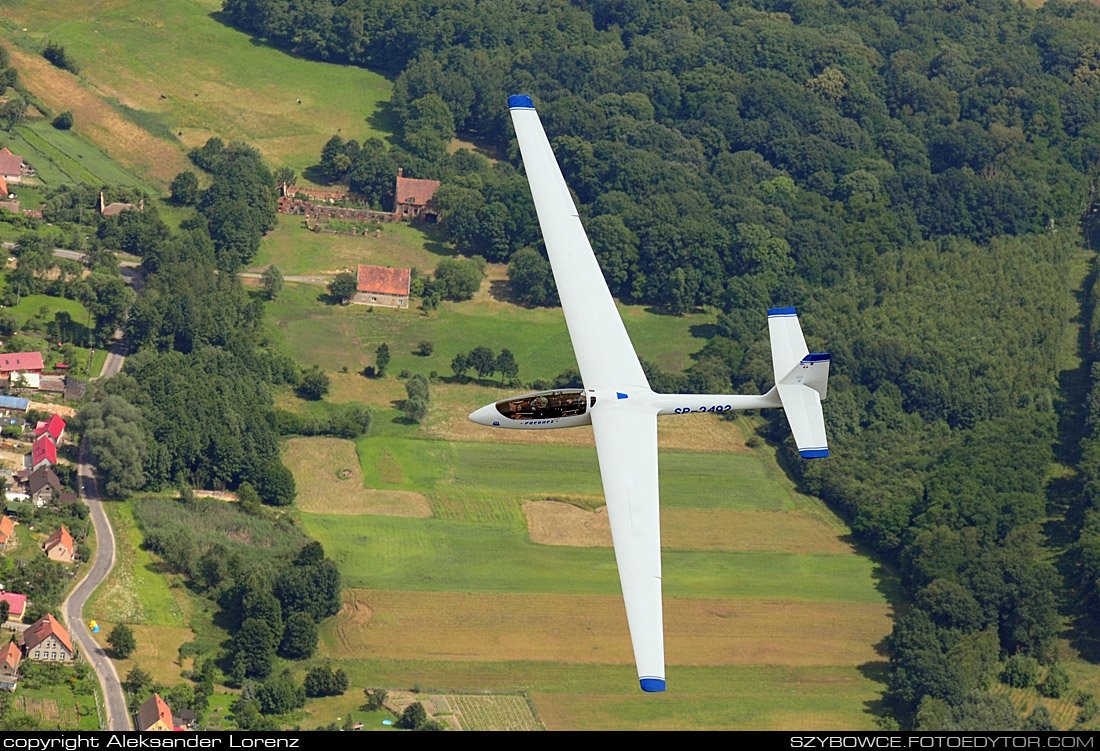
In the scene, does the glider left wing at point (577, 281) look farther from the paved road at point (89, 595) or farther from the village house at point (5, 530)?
the village house at point (5, 530)

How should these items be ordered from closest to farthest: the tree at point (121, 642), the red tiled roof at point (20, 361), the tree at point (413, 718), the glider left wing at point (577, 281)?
the glider left wing at point (577, 281)
the tree at point (413, 718)
the tree at point (121, 642)
the red tiled roof at point (20, 361)

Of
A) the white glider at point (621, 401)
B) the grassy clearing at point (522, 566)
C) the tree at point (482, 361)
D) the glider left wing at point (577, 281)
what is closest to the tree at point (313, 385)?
the tree at point (482, 361)

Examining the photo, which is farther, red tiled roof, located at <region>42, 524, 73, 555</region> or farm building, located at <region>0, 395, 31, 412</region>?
farm building, located at <region>0, 395, 31, 412</region>

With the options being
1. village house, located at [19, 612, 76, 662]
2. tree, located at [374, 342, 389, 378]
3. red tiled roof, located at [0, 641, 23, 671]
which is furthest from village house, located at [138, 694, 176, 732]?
tree, located at [374, 342, 389, 378]

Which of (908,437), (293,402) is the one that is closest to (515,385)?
(293,402)

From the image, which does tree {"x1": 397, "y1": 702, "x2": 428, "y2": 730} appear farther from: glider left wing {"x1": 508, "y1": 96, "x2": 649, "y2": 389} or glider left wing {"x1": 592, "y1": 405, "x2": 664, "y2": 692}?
glider left wing {"x1": 592, "y1": 405, "x2": 664, "y2": 692}
